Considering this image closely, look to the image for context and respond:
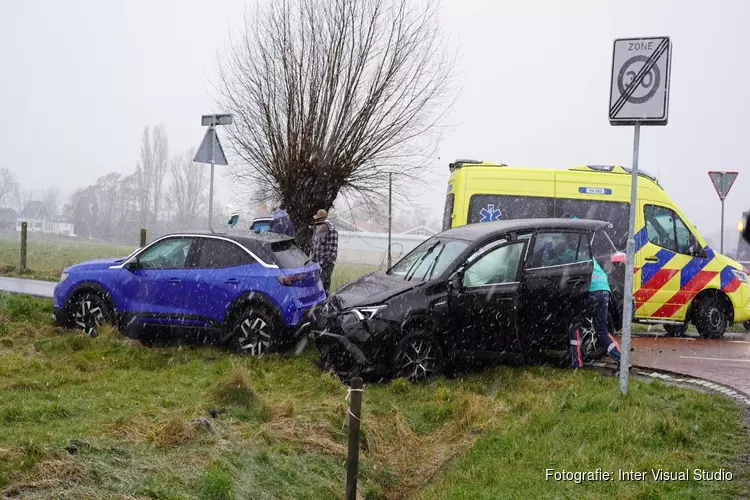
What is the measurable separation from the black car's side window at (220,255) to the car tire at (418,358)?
2784mm

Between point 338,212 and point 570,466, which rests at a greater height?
point 338,212

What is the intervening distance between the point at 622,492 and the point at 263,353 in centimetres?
585

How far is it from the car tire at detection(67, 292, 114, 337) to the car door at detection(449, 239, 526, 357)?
194 inches

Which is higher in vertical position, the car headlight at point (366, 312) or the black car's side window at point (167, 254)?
the black car's side window at point (167, 254)

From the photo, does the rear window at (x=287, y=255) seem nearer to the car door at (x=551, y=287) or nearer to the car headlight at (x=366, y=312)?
the car headlight at (x=366, y=312)

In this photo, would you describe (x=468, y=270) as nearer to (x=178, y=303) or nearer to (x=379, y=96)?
(x=178, y=303)

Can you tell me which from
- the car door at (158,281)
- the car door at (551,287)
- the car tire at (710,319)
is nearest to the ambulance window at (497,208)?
the car door at (551,287)

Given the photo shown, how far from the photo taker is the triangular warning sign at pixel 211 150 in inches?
480

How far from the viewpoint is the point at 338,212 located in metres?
17.0

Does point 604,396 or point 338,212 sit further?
point 338,212

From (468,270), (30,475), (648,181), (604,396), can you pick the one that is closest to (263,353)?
(468,270)

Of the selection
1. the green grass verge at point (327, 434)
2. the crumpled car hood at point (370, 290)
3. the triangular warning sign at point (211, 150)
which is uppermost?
the triangular warning sign at point (211, 150)

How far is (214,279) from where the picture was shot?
10016 millimetres

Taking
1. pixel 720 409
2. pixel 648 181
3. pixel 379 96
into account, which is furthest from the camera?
pixel 379 96
